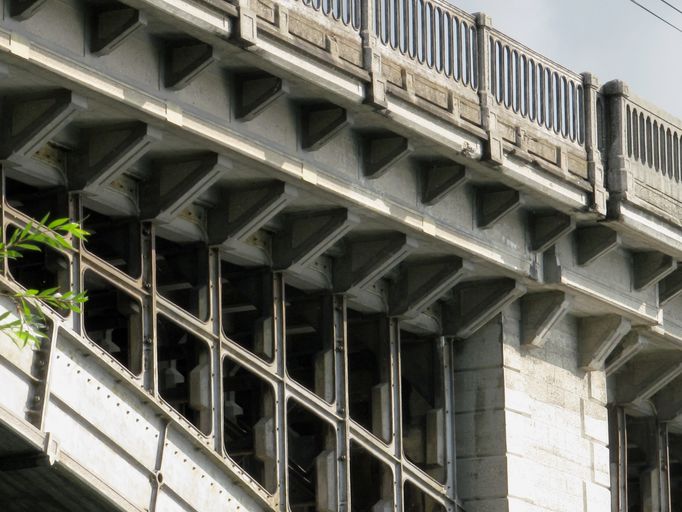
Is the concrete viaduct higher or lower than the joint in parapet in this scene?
lower

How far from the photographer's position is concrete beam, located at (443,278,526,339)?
26.6 metres

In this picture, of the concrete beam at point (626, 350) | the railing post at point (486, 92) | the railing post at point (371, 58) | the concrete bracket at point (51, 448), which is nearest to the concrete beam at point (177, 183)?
the railing post at point (371, 58)

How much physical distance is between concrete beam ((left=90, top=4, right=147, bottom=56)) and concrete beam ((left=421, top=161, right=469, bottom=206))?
19.0 ft

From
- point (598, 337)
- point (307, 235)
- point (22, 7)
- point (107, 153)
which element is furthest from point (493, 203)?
point (22, 7)

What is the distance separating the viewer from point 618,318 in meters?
28.5

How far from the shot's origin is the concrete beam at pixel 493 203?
1006 inches

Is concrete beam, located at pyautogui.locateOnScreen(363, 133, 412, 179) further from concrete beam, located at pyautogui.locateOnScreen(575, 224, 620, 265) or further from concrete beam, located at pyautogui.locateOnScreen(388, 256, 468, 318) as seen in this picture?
concrete beam, located at pyautogui.locateOnScreen(575, 224, 620, 265)

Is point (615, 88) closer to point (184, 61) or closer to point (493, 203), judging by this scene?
point (493, 203)

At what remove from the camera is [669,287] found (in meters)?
29.6

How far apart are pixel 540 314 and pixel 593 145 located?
8.06ft

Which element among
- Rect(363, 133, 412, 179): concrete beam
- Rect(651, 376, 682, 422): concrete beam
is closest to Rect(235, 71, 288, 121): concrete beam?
Rect(363, 133, 412, 179): concrete beam

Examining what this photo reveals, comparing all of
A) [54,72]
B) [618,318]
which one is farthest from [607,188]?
[54,72]

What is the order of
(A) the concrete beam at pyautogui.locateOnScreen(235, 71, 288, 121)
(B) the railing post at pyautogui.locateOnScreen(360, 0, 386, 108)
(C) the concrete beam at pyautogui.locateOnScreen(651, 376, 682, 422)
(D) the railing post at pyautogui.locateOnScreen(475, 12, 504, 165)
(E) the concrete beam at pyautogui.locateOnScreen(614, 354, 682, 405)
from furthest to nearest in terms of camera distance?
1. (C) the concrete beam at pyautogui.locateOnScreen(651, 376, 682, 422)
2. (E) the concrete beam at pyautogui.locateOnScreen(614, 354, 682, 405)
3. (D) the railing post at pyautogui.locateOnScreen(475, 12, 504, 165)
4. (B) the railing post at pyautogui.locateOnScreen(360, 0, 386, 108)
5. (A) the concrete beam at pyautogui.locateOnScreen(235, 71, 288, 121)

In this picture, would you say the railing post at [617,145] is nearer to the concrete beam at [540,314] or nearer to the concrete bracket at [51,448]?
the concrete beam at [540,314]
